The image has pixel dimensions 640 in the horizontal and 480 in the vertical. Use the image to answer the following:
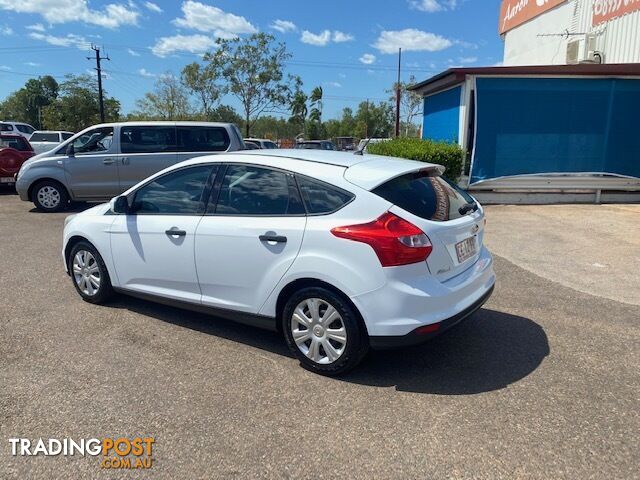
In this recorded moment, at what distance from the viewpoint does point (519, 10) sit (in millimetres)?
21250

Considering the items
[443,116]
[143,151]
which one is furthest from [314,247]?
[443,116]

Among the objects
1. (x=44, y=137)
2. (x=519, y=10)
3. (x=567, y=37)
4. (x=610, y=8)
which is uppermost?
(x=519, y=10)

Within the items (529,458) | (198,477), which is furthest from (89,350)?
(529,458)

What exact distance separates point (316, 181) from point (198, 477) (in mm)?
2034

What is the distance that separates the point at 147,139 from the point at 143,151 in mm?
276

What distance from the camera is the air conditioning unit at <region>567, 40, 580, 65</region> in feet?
52.0

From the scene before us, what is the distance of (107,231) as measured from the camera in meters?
4.67

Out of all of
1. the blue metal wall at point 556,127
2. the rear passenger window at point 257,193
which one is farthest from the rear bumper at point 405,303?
the blue metal wall at point 556,127

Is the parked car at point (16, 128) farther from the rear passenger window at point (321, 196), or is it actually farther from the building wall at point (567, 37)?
the rear passenger window at point (321, 196)

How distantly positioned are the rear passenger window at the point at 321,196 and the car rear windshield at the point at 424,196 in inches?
9.4

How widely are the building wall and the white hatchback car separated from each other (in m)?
14.1

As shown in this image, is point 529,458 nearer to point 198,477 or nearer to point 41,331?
point 198,477

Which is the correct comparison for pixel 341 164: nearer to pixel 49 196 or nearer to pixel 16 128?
pixel 49 196

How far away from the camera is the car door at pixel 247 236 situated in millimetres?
3602
